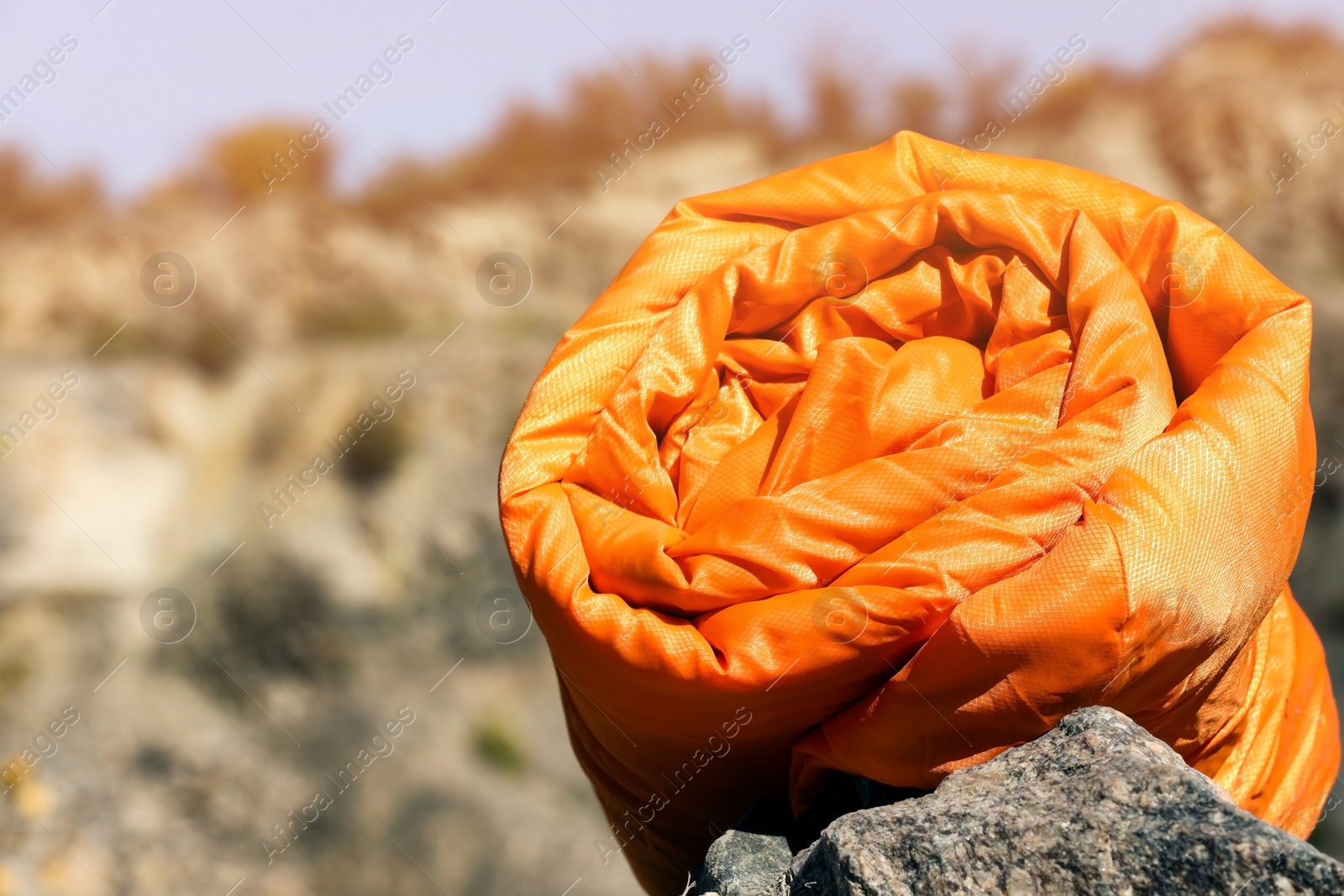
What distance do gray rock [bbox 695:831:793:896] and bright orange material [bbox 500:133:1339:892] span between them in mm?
90

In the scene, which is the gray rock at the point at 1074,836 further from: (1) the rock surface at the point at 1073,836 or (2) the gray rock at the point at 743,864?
(2) the gray rock at the point at 743,864

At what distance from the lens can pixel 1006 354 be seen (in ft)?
5.37

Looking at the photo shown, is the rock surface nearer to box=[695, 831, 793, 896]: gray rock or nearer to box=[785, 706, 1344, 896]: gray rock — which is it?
box=[785, 706, 1344, 896]: gray rock

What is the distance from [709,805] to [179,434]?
543 cm

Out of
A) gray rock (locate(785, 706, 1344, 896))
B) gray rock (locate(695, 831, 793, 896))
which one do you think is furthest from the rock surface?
gray rock (locate(695, 831, 793, 896))

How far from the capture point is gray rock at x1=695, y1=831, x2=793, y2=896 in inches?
59.7

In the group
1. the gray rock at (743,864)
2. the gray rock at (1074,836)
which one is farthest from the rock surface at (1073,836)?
the gray rock at (743,864)

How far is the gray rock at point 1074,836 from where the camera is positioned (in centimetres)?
102

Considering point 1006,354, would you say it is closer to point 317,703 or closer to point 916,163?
point 916,163

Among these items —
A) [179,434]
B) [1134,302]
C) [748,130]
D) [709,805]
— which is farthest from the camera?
Answer: [748,130]

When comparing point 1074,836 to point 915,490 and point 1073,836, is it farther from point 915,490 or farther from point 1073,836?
point 915,490

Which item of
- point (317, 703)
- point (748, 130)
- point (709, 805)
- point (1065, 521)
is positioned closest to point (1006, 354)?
point (1065, 521)

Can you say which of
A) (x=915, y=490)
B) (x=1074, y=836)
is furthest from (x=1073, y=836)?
(x=915, y=490)

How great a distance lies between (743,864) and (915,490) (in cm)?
58
